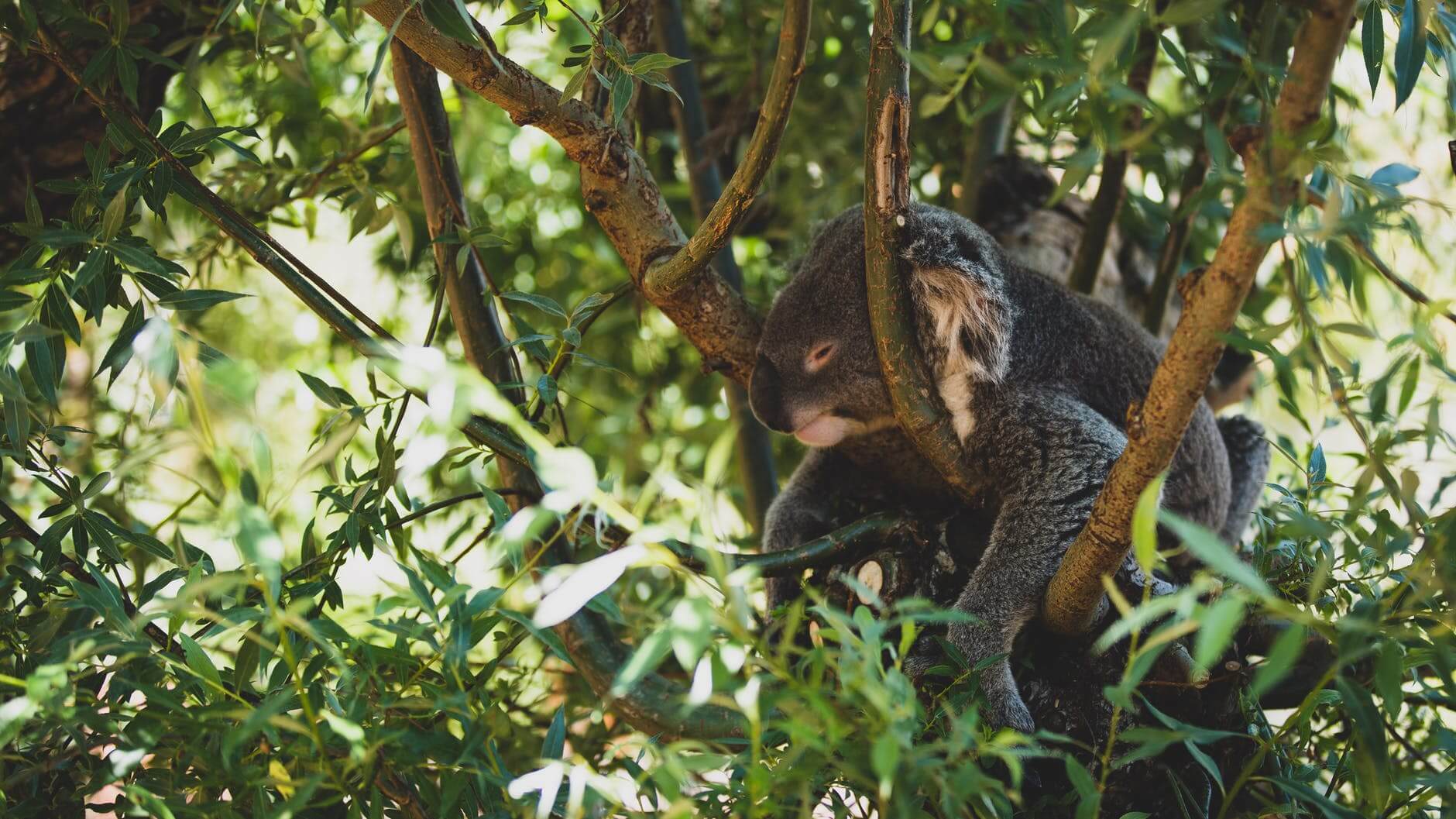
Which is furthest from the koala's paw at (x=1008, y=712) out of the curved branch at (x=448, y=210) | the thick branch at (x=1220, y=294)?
the curved branch at (x=448, y=210)

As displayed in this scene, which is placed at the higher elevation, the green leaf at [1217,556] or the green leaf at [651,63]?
the green leaf at [651,63]

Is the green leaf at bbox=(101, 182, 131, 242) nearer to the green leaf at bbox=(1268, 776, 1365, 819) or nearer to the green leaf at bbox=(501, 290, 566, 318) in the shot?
the green leaf at bbox=(501, 290, 566, 318)

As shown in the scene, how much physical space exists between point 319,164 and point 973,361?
1.58 m

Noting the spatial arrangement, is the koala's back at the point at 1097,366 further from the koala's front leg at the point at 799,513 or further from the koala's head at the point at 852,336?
the koala's front leg at the point at 799,513

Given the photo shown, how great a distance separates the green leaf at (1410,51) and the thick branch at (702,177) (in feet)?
5.10

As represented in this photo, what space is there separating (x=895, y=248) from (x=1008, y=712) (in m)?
0.76

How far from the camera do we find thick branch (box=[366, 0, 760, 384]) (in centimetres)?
156

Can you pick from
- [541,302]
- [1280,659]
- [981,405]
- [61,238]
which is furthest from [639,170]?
[1280,659]

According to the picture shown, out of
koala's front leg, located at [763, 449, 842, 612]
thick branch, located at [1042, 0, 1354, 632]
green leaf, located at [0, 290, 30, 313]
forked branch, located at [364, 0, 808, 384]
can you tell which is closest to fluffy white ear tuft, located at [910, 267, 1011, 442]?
forked branch, located at [364, 0, 808, 384]

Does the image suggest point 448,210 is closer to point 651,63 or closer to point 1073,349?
point 651,63

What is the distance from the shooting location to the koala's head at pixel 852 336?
2.00 meters

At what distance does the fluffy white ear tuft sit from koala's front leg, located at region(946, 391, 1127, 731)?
58mm

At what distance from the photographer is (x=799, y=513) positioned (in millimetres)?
→ 2350

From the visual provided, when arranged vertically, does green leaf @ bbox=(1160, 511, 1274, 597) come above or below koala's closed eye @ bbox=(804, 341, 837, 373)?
below
